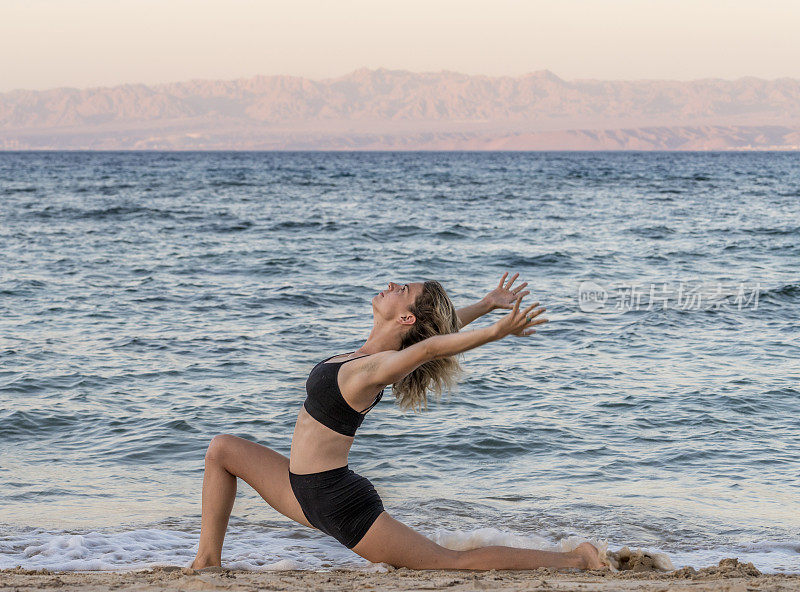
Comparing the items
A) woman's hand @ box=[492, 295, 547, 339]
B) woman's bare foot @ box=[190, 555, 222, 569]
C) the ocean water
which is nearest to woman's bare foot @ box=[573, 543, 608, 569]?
the ocean water

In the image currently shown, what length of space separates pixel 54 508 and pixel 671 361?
7.71m

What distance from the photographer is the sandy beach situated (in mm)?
4289

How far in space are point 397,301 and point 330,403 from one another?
2.21 feet

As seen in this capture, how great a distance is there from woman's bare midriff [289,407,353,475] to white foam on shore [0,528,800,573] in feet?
2.98

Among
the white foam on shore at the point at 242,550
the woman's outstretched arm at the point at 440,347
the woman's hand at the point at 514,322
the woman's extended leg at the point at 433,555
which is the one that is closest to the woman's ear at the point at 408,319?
the woman's outstretched arm at the point at 440,347

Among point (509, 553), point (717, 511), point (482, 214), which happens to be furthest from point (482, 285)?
point (482, 214)

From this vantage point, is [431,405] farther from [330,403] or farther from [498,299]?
[330,403]

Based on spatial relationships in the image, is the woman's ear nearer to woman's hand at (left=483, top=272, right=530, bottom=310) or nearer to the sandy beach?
woman's hand at (left=483, top=272, right=530, bottom=310)

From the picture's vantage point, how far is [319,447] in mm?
4738

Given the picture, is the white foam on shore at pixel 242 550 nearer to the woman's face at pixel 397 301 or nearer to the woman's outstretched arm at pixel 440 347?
the woman's outstretched arm at pixel 440 347

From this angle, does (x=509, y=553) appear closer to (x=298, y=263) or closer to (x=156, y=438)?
(x=156, y=438)

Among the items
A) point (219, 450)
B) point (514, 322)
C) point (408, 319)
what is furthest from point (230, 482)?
point (514, 322)

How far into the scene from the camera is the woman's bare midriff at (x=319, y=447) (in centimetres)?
473

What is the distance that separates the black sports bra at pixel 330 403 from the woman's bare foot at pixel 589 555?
5.13 feet
